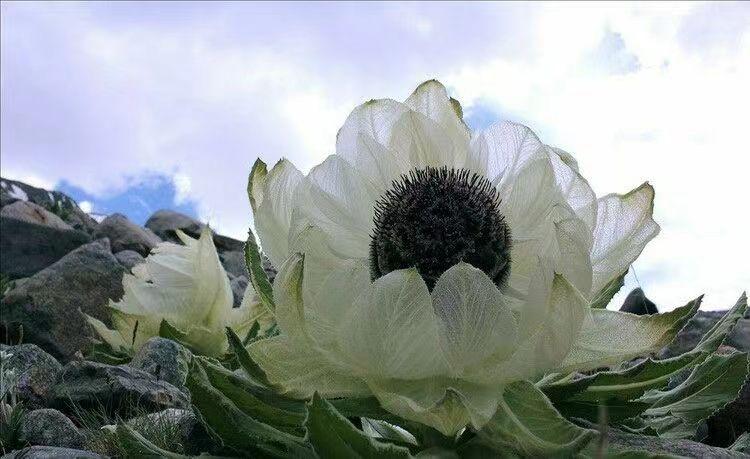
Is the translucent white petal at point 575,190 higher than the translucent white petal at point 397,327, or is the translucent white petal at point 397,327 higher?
the translucent white petal at point 575,190

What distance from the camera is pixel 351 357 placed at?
4.99ft

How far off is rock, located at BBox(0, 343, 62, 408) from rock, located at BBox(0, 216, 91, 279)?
671 centimetres

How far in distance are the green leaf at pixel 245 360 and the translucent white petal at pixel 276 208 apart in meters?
0.29

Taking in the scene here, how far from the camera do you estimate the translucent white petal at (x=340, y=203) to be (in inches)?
71.3

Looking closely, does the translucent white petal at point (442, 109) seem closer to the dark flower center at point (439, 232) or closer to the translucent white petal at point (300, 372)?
the dark flower center at point (439, 232)

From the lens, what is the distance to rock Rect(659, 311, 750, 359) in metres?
3.26

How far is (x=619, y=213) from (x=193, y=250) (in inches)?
92.4

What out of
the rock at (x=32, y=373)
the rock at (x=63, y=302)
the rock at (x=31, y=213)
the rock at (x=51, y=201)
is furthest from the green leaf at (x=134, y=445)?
the rock at (x=51, y=201)

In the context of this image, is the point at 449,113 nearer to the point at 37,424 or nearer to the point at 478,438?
the point at 478,438

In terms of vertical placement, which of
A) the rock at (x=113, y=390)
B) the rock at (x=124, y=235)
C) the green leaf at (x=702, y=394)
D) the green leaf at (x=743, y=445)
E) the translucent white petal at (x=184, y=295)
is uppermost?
the rock at (x=124, y=235)

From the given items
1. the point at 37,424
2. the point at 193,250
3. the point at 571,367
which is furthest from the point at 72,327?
the point at 571,367

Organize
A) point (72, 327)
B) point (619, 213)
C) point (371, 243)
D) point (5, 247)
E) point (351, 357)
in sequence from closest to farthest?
point (351, 357), point (371, 243), point (619, 213), point (72, 327), point (5, 247)

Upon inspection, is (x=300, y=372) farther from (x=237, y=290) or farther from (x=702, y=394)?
(x=237, y=290)

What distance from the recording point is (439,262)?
1641mm
